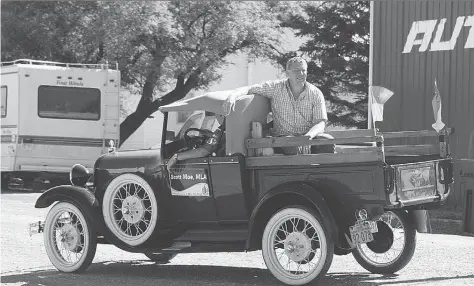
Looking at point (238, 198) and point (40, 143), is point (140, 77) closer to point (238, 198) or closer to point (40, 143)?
point (40, 143)

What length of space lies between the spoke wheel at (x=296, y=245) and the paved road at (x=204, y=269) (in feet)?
1.52

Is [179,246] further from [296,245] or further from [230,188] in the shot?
[296,245]

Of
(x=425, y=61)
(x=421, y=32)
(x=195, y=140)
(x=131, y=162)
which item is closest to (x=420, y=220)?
(x=195, y=140)

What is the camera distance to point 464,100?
1692 centimetres

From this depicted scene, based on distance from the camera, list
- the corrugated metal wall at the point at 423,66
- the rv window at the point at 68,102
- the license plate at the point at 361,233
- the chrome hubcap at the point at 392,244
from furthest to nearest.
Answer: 1. the rv window at the point at 68,102
2. the corrugated metal wall at the point at 423,66
3. the chrome hubcap at the point at 392,244
4. the license plate at the point at 361,233

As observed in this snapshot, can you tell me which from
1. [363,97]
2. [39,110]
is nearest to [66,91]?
[39,110]

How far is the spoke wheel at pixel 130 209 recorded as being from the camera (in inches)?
328

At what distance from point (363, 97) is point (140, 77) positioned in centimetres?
766

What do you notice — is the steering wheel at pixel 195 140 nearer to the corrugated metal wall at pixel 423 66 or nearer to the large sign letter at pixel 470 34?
the corrugated metal wall at pixel 423 66

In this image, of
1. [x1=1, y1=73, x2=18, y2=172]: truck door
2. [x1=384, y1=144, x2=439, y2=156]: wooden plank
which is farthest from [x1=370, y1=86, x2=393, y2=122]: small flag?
[x1=1, y1=73, x2=18, y2=172]: truck door

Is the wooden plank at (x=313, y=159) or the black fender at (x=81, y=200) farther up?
the wooden plank at (x=313, y=159)

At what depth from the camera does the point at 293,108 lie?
824cm

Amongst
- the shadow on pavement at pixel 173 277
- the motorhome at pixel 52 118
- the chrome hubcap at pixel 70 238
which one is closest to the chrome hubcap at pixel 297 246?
the shadow on pavement at pixel 173 277

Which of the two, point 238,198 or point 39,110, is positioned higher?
point 39,110
